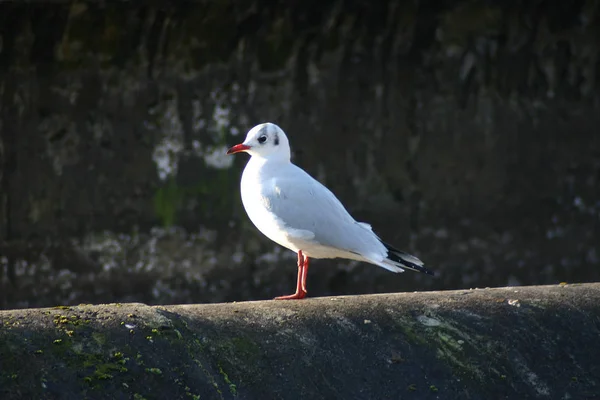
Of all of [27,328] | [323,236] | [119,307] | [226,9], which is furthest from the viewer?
[226,9]

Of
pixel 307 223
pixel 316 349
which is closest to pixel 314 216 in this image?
pixel 307 223

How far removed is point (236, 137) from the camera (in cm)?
612

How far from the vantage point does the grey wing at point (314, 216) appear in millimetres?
3945

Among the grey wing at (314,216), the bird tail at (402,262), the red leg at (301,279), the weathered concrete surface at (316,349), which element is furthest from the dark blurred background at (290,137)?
the weathered concrete surface at (316,349)

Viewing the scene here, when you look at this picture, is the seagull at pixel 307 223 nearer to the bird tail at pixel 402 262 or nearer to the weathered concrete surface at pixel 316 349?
the bird tail at pixel 402 262

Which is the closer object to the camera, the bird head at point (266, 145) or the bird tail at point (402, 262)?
the bird tail at point (402, 262)

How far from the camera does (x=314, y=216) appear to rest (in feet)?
13.0

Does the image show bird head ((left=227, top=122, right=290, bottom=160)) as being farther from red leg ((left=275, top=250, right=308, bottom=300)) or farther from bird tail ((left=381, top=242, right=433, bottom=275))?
bird tail ((left=381, top=242, right=433, bottom=275))

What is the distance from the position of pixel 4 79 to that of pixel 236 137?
1424 millimetres

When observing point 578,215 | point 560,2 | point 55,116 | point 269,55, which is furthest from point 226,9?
point 578,215

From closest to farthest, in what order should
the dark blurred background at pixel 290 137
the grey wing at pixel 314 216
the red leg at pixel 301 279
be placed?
the red leg at pixel 301 279
the grey wing at pixel 314 216
the dark blurred background at pixel 290 137

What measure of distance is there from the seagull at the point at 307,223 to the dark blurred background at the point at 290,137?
2.05 metres

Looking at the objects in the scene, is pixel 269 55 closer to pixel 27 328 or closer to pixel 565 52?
pixel 565 52

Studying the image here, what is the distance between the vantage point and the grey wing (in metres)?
3.95
